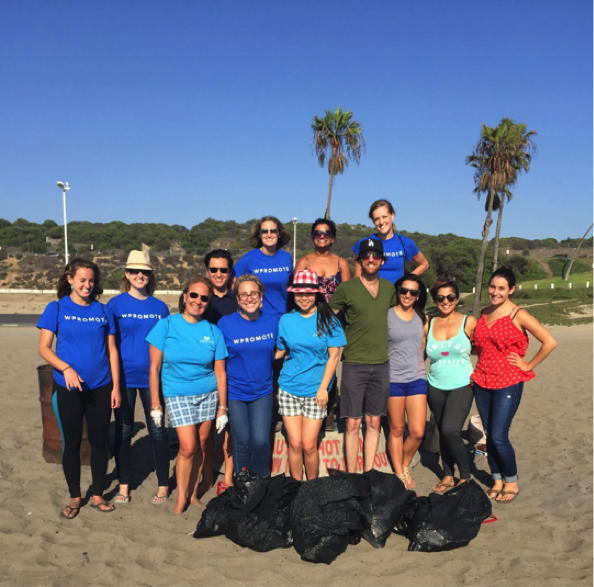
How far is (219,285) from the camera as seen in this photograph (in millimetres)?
4609

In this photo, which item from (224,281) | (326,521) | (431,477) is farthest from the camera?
(431,477)

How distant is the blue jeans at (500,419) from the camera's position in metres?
4.28

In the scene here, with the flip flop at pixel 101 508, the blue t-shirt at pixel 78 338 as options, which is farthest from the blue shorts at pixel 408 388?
the flip flop at pixel 101 508

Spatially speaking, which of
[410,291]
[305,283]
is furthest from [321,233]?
[410,291]

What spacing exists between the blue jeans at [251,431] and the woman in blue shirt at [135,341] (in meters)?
0.66

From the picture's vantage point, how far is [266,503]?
3836mm

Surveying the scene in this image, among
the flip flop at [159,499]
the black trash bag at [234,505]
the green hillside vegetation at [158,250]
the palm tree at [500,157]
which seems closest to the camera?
the black trash bag at [234,505]

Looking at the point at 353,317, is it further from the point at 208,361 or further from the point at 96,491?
the point at 96,491

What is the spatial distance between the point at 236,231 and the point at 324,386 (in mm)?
70730

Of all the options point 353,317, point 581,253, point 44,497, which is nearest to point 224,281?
point 353,317

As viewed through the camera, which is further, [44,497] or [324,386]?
[44,497]

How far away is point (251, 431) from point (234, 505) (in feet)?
2.04

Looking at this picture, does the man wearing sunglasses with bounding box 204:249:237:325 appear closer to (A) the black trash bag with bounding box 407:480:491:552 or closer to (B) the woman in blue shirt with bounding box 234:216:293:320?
(B) the woman in blue shirt with bounding box 234:216:293:320

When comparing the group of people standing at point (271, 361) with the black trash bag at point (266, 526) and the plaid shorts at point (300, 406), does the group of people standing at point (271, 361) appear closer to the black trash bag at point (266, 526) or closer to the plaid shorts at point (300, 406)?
the plaid shorts at point (300, 406)
